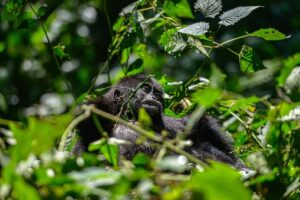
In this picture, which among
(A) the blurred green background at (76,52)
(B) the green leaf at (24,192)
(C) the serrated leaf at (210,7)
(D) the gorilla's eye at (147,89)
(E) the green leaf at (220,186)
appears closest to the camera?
(E) the green leaf at (220,186)

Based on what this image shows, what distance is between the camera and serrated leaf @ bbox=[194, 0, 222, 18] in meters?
2.28

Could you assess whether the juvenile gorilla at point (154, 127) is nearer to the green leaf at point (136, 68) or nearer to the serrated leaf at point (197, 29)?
the green leaf at point (136, 68)

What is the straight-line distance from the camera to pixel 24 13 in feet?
10.4

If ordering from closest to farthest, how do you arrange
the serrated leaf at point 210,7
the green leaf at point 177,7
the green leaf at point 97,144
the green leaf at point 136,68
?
the green leaf at point 97,144, the serrated leaf at point 210,7, the green leaf at point 177,7, the green leaf at point 136,68

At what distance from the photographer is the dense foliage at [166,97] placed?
3.46ft

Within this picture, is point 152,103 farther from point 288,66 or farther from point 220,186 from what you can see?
point 220,186

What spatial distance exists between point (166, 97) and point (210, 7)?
778mm

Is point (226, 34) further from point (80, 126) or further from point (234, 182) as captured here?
point (234, 182)

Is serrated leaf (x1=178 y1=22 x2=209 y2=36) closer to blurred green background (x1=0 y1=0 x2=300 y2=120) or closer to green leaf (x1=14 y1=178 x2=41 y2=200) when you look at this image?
green leaf (x1=14 y1=178 x2=41 y2=200)

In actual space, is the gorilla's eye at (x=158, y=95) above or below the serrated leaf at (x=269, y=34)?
below

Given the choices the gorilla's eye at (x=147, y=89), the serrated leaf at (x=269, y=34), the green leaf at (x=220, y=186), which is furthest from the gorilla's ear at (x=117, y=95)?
the green leaf at (x=220, y=186)

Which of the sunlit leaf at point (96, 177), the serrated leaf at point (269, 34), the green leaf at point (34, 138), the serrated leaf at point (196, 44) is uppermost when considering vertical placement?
the green leaf at point (34, 138)

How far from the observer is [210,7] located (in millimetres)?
2299

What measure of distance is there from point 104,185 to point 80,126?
2.10m
